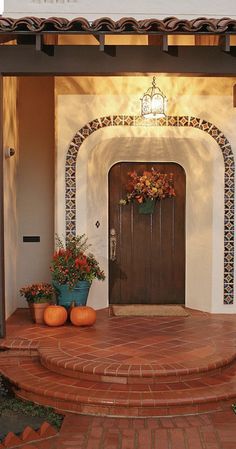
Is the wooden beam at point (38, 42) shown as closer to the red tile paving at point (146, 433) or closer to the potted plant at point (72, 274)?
the potted plant at point (72, 274)

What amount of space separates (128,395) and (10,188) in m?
4.15

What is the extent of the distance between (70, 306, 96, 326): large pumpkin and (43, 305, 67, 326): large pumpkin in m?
0.12

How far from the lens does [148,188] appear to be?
9164 millimetres

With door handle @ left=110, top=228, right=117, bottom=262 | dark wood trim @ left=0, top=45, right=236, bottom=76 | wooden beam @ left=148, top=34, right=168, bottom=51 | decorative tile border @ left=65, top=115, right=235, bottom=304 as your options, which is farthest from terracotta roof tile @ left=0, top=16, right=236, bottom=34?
door handle @ left=110, top=228, right=117, bottom=262

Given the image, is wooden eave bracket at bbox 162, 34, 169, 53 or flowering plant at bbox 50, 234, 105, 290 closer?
wooden eave bracket at bbox 162, 34, 169, 53

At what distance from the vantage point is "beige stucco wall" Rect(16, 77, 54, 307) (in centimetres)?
929

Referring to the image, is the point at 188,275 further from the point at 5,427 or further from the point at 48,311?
the point at 5,427

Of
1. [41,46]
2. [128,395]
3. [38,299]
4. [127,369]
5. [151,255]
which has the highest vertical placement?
[41,46]

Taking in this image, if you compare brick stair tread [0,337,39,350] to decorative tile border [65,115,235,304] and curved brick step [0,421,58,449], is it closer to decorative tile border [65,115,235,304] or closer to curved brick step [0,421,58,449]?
curved brick step [0,421,58,449]

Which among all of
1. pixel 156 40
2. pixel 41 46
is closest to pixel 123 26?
pixel 156 40

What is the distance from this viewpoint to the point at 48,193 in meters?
9.33

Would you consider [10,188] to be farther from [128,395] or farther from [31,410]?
[128,395]

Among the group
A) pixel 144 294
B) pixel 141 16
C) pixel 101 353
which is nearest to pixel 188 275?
pixel 144 294

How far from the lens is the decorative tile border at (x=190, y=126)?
8.59m
